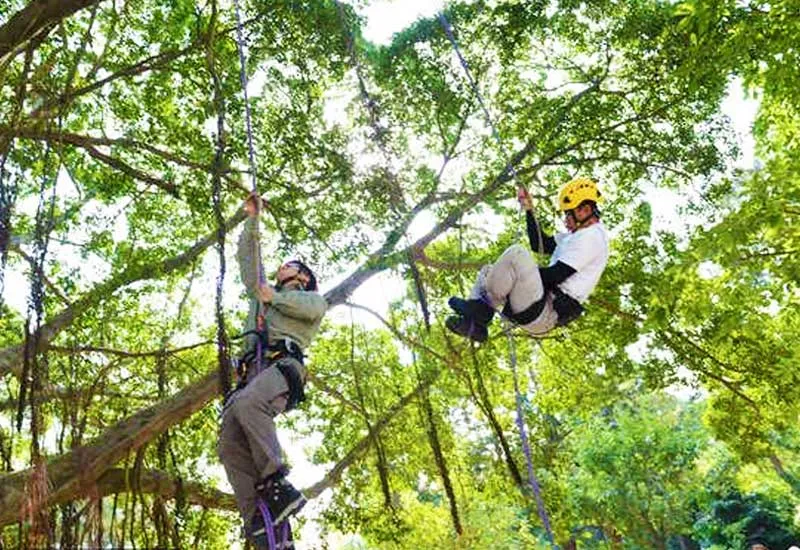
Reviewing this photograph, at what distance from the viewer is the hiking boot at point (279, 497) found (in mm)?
2822

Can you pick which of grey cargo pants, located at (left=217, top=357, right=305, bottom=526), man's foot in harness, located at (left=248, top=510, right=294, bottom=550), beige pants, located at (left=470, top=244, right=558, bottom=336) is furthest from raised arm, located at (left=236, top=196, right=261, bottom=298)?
beige pants, located at (left=470, top=244, right=558, bottom=336)

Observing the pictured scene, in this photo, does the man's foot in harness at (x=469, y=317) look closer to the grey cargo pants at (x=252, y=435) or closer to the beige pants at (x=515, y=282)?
the beige pants at (x=515, y=282)

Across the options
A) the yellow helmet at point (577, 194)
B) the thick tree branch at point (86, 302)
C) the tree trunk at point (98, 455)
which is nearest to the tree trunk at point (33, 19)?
Answer: the thick tree branch at point (86, 302)

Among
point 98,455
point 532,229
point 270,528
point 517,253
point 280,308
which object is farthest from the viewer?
point 98,455

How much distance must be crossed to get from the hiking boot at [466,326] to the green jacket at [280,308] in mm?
655

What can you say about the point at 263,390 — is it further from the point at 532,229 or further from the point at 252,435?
the point at 532,229

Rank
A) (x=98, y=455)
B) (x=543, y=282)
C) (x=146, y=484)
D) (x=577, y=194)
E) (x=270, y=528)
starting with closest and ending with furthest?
1. (x=270, y=528)
2. (x=543, y=282)
3. (x=577, y=194)
4. (x=98, y=455)
5. (x=146, y=484)

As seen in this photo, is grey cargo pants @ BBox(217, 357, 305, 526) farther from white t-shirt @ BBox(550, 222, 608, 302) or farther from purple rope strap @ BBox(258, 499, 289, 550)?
white t-shirt @ BBox(550, 222, 608, 302)

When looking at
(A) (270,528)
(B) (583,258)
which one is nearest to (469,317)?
(B) (583,258)

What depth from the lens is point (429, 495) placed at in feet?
47.4

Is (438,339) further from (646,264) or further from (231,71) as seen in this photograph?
(231,71)

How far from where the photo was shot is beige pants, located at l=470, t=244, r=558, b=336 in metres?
3.40

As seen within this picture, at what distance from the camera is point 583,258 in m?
3.55

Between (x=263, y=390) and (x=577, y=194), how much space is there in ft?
6.11
